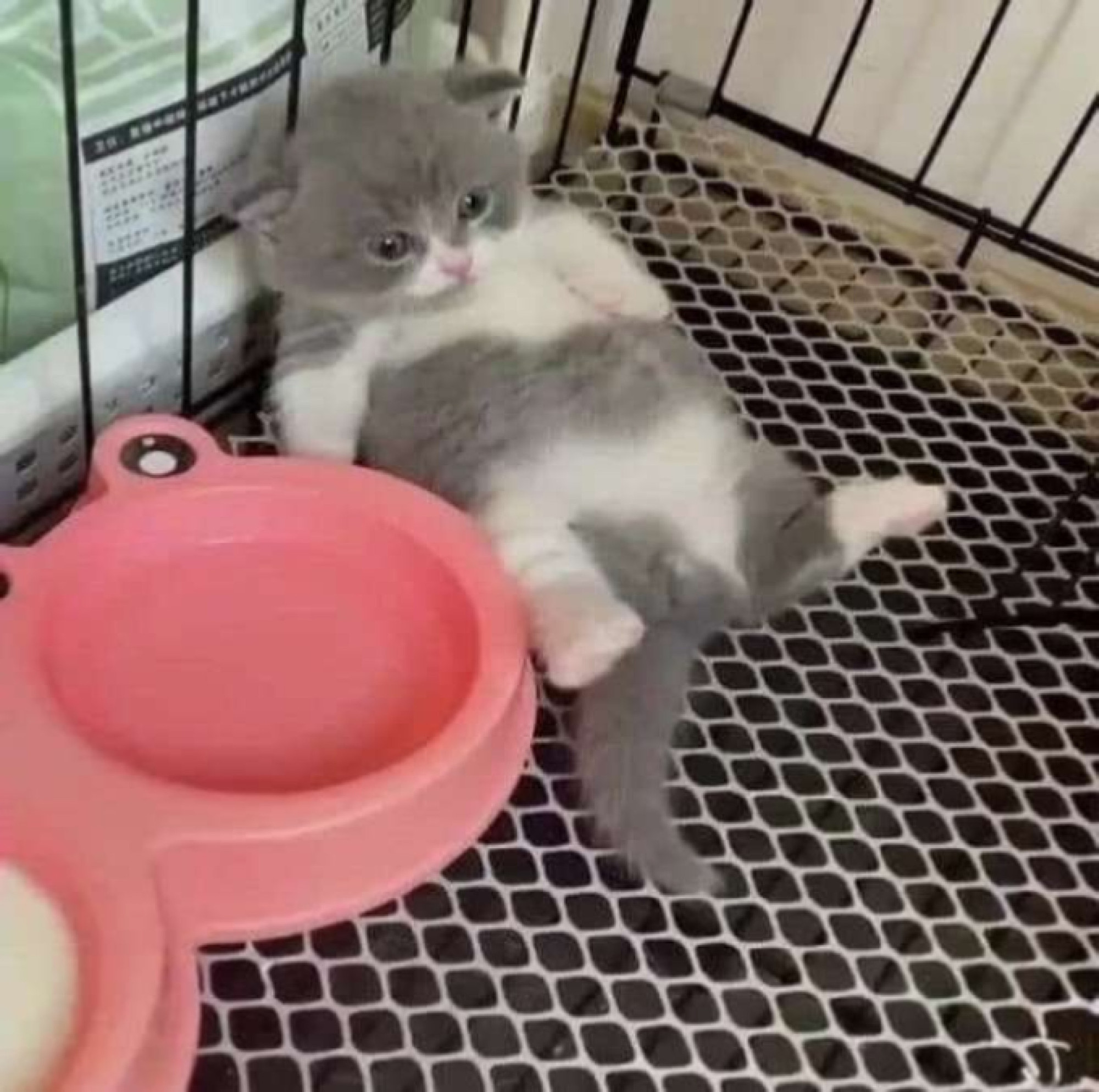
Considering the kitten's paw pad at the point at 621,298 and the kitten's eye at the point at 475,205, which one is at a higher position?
the kitten's eye at the point at 475,205

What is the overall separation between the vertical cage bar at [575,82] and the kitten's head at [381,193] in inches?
11.8

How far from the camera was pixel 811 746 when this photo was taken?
104cm

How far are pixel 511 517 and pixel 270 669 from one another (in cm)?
15

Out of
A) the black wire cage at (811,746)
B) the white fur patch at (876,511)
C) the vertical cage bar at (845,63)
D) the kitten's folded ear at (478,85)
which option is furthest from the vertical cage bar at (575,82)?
the white fur patch at (876,511)

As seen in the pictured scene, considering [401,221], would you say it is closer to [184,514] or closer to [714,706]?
[184,514]

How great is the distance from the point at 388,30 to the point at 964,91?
0.40 meters

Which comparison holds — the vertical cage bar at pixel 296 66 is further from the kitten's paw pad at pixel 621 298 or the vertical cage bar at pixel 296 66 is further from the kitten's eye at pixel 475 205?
the kitten's paw pad at pixel 621 298

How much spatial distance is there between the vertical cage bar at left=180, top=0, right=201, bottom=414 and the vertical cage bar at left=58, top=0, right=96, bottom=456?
5cm

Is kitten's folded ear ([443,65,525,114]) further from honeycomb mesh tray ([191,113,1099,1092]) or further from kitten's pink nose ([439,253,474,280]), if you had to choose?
honeycomb mesh tray ([191,113,1099,1092])

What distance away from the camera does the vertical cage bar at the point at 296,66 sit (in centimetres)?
98

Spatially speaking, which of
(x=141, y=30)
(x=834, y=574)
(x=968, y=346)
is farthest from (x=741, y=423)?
(x=141, y=30)

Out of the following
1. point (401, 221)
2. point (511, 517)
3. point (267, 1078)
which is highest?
point (401, 221)

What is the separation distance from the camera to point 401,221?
0.96 meters

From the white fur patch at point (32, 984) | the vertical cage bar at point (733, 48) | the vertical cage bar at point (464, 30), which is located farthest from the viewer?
the vertical cage bar at point (733, 48)
